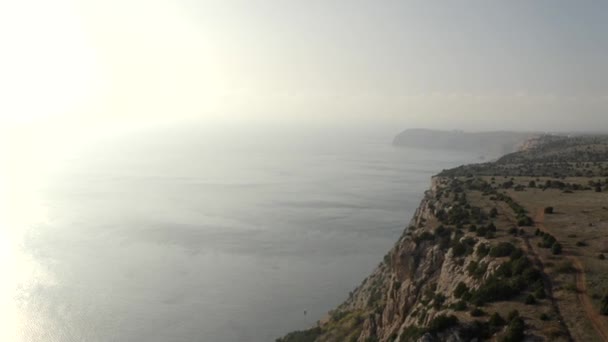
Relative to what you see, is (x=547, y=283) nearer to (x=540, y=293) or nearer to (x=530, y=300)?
(x=540, y=293)

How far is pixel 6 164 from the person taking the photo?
186 m

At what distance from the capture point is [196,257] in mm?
70500

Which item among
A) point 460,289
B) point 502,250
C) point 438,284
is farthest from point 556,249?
point 438,284

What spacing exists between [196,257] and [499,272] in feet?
197

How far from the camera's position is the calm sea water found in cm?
4991

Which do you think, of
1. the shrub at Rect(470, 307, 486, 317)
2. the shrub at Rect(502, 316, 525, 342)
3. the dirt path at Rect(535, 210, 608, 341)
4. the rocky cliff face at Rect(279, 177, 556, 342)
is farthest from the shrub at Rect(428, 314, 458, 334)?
the dirt path at Rect(535, 210, 608, 341)

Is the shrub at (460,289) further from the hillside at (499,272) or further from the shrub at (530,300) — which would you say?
the shrub at (530,300)

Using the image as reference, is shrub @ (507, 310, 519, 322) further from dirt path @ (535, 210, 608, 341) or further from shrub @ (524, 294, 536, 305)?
dirt path @ (535, 210, 608, 341)

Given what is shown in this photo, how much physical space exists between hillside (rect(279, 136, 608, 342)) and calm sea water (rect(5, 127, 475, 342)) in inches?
724

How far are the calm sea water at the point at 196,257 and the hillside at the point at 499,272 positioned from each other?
60.3 ft

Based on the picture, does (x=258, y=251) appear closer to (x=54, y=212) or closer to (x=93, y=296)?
(x=93, y=296)

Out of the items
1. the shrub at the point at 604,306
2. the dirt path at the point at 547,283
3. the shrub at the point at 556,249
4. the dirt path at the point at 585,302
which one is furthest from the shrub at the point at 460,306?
the shrub at the point at 556,249

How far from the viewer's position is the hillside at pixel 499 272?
47.5 feet

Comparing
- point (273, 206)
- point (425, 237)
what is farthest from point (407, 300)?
point (273, 206)
